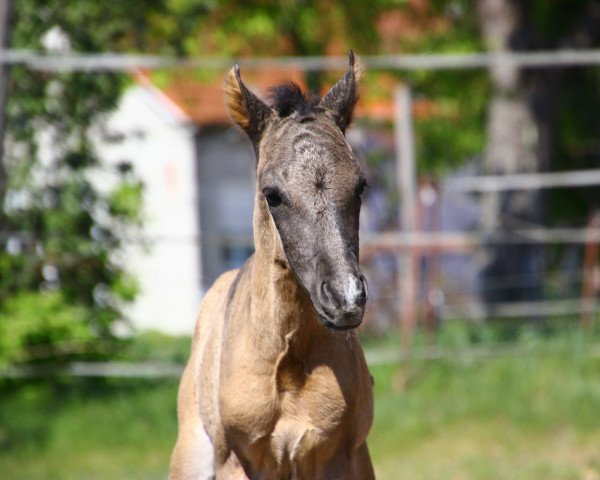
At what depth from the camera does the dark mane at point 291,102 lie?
4020 mm

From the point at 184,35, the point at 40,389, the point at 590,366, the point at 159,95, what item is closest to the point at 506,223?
the point at 590,366

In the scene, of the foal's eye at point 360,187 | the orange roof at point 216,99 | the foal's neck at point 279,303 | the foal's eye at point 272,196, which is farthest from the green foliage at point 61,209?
the foal's eye at point 360,187

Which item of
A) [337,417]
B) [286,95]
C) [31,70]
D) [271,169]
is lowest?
[337,417]

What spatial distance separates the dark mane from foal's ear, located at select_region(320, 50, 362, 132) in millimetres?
60

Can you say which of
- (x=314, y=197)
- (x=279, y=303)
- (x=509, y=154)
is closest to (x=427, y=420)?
(x=509, y=154)

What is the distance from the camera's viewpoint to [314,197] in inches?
142

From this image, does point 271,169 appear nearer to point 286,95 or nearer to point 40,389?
point 286,95

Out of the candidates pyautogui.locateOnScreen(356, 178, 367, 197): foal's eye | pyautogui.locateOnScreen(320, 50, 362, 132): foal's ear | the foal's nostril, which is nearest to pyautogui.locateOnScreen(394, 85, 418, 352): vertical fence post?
pyautogui.locateOnScreen(320, 50, 362, 132): foal's ear

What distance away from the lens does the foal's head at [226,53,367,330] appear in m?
3.48

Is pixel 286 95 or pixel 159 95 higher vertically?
pixel 159 95

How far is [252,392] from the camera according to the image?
404 centimetres

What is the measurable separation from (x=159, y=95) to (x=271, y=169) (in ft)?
49.0

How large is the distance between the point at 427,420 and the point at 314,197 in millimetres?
5472

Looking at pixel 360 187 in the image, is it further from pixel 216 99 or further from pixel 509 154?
pixel 216 99
